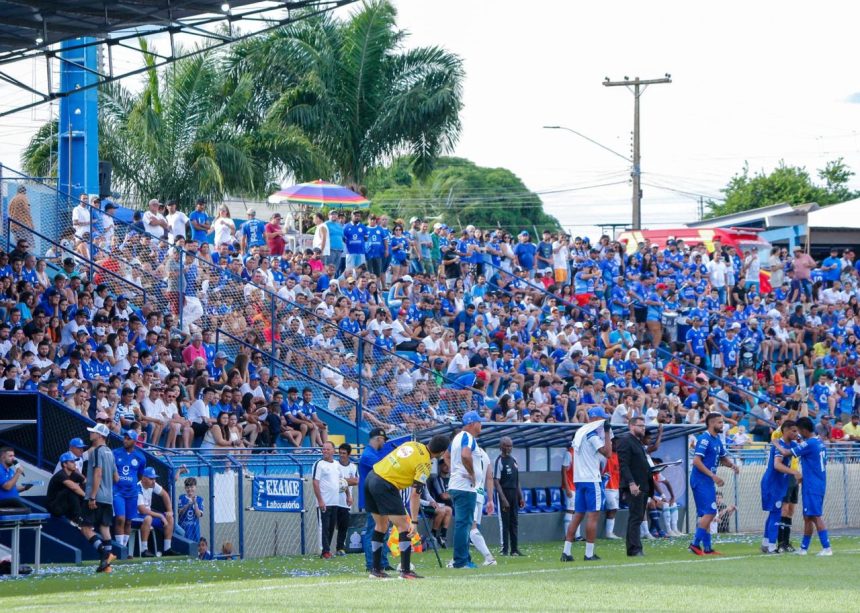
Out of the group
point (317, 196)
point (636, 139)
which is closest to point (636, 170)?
point (636, 139)

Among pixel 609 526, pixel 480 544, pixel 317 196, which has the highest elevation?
pixel 317 196

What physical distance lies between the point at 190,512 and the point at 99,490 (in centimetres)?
184

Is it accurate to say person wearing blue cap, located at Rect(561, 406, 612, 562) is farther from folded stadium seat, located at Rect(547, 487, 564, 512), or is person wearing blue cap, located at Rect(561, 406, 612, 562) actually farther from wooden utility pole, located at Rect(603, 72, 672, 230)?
wooden utility pole, located at Rect(603, 72, 672, 230)

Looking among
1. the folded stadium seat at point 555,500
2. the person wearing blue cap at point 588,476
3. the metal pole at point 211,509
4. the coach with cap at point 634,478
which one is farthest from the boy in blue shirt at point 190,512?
the folded stadium seat at point 555,500

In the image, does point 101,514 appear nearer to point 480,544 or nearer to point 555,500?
point 480,544

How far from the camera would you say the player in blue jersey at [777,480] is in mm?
18484

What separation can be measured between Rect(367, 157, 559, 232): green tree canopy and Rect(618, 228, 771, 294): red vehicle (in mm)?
41200

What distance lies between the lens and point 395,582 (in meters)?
14.1

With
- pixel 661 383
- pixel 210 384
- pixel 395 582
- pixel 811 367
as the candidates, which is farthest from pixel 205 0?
pixel 811 367

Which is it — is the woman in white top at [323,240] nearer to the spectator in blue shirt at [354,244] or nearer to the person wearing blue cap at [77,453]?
the spectator in blue shirt at [354,244]

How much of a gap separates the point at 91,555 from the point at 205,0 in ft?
28.5

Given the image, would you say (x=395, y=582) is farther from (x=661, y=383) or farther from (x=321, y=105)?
(x=321, y=105)

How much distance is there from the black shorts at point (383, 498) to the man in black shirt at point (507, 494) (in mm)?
4754

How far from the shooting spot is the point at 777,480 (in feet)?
60.9
